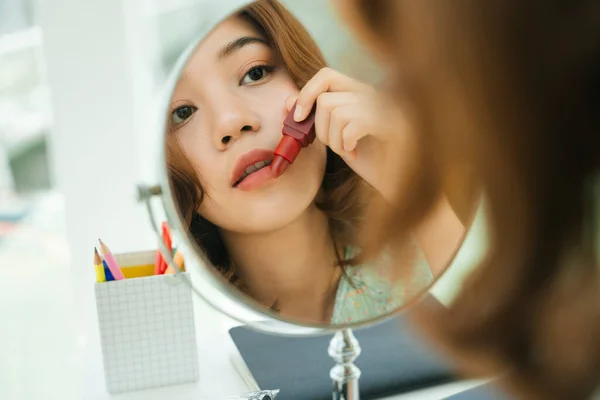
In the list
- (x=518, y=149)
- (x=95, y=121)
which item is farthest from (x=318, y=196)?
(x=95, y=121)

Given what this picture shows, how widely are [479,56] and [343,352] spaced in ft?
1.35

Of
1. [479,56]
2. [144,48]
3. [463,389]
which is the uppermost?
[144,48]

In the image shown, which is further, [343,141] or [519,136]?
[343,141]

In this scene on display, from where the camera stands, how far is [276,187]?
23.0 inches

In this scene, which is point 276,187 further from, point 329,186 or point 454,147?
point 454,147

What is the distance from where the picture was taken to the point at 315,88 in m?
0.57

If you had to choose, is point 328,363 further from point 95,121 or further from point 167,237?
point 95,121

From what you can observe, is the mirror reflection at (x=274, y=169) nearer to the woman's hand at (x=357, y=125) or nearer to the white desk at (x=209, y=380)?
the woman's hand at (x=357, y=125)

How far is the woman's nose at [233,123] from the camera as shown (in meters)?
0.58

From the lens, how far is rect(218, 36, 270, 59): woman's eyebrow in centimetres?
59

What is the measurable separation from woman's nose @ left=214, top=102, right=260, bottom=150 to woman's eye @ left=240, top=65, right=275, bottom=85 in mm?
22

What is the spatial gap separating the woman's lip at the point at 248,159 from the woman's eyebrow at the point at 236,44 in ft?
0.29

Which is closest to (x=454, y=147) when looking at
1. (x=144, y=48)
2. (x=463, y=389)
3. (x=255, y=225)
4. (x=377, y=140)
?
(x=377, y=140)

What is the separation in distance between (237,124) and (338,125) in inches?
3.5
